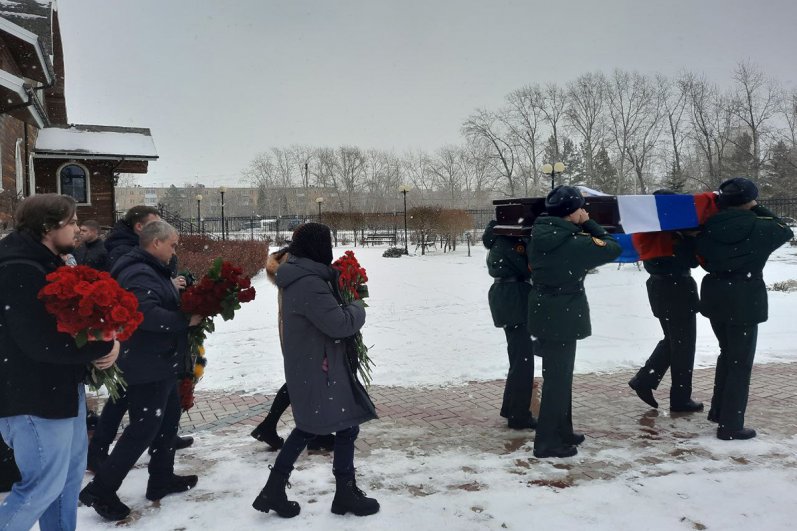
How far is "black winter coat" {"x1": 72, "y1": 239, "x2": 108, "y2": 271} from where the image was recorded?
182 inches

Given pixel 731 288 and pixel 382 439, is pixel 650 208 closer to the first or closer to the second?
pixel 731 288

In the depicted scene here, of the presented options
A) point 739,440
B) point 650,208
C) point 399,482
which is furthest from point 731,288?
point 399,482

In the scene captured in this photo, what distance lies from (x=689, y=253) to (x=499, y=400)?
2.16 meters

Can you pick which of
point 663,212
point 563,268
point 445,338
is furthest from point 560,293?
point 445,338

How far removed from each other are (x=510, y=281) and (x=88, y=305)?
10.4 feet

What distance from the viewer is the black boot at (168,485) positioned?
3.45m

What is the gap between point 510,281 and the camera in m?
4.60

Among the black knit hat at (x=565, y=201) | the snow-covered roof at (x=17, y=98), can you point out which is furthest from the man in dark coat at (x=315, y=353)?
the snow-covered roof at (x=17, y=98)

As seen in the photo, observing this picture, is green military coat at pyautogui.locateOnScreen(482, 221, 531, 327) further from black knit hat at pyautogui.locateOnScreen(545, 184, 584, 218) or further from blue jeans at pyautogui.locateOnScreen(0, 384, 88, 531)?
blue jeans at pyautogui.locateOnScreen(0, 384, 88, 531)

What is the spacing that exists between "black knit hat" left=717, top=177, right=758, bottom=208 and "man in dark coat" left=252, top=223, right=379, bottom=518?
10.0ft

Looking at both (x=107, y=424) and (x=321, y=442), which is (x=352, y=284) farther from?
(x=107, y=424)

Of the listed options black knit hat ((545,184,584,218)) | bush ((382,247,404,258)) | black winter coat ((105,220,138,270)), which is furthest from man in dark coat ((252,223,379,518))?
bush ((382,247,404,258))

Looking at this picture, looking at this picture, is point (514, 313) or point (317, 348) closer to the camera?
point (317, 348)

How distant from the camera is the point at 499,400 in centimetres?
546
